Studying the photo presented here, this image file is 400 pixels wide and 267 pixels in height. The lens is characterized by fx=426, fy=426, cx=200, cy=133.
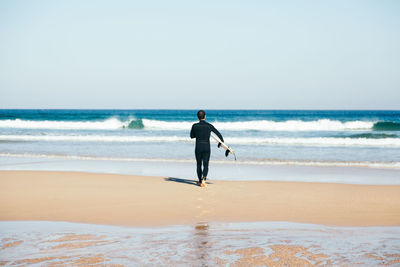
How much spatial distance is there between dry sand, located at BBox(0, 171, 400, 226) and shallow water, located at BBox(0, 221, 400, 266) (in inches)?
18.5

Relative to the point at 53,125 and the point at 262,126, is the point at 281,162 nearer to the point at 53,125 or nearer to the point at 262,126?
the point at 262,126

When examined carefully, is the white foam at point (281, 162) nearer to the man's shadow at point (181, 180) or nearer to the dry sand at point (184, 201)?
the man's shadow at point (181, 180)

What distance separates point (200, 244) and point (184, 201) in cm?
284

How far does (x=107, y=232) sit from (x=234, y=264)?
1.95 metres

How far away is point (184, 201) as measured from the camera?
24.7 ft

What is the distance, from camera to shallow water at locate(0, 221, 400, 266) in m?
4.16

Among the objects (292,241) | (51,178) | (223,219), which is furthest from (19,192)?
(292,241)

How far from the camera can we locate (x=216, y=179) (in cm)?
1028

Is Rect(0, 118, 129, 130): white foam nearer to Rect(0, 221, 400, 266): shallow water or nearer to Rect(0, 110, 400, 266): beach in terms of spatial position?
Rect(0, 110, 400, 266): beach

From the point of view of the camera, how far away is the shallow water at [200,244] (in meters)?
4.16

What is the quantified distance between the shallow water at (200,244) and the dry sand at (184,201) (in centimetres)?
47

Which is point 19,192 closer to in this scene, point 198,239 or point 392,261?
point 198,239

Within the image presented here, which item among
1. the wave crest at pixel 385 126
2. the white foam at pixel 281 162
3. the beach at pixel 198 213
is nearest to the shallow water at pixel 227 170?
the beach at pixel 198 213

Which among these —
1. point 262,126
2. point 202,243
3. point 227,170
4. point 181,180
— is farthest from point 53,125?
point 202,243
